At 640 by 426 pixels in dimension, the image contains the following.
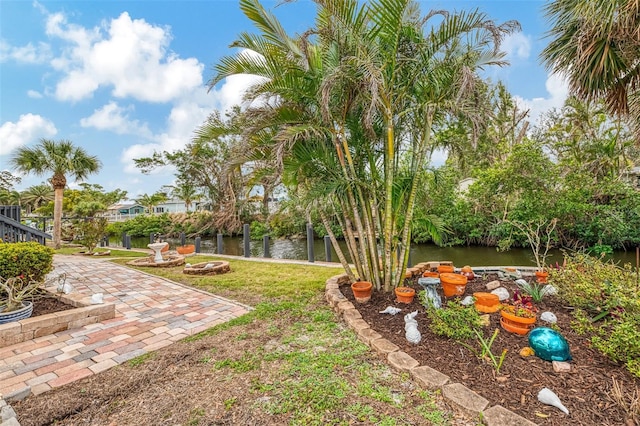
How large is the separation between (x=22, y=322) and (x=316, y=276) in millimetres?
3730

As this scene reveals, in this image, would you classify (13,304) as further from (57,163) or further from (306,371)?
(57,163)

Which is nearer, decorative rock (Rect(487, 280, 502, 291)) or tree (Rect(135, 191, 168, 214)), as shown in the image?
decorative rock (Rect(487, 280, 502, 291))

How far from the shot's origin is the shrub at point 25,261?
127 inches

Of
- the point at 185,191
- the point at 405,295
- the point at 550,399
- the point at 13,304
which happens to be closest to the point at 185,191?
the point at 185,191

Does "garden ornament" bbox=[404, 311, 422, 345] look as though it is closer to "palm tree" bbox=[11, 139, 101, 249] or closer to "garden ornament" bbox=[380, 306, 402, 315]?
"garden ornament" bbox=[380, 306, 402, 315]

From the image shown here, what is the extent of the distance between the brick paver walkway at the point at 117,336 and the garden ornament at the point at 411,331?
1.97 metres

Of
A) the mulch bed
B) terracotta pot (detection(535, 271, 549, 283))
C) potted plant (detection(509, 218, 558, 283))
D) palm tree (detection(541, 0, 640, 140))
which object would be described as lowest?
the mulch bed

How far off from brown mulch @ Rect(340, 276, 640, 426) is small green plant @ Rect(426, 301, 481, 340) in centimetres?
7

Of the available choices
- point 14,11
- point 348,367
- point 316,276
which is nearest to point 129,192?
point 14,11

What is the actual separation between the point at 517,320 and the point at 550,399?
0.85 metres

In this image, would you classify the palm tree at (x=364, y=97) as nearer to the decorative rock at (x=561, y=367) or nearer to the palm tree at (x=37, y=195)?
the decorative rock at (x=561, y=367)

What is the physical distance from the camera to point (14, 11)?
15.6 feet

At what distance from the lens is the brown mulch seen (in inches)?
61.2

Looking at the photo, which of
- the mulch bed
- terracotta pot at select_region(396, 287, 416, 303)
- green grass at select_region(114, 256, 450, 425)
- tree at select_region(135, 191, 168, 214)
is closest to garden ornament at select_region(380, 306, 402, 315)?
terracotta pot at select_region(396, 287, 416, 303)
